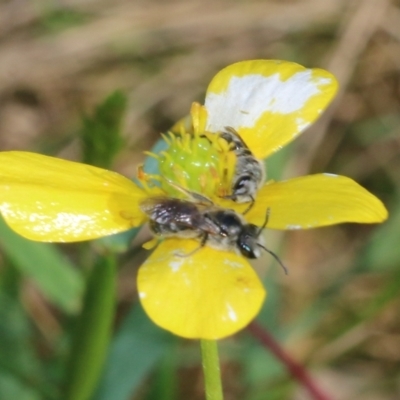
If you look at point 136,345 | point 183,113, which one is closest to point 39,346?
point 136,345

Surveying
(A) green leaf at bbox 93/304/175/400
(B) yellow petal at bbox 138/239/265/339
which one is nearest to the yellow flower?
(B) yellow petal at bbox 138/239/265/339

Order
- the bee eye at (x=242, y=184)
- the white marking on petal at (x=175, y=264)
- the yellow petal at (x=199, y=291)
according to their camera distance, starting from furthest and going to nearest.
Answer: the bee eye at (x=242, y=184) → the white marking on petal at (x=175, y=264) → the yellow petal at (x=199, y=291)

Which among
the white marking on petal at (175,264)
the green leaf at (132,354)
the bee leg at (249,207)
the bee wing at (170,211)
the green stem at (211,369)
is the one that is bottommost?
the green leaf at (132,354)

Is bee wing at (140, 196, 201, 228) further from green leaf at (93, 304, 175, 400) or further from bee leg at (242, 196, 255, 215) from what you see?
green leaf at (93, 304, 175, 400)

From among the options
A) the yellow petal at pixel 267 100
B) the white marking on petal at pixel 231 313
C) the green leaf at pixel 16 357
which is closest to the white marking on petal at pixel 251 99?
the yellow petal at pixel 267 100

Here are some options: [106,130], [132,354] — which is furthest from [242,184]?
[132,354]

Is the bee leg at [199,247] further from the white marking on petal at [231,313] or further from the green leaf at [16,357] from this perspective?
the green leaf at [16,357]
